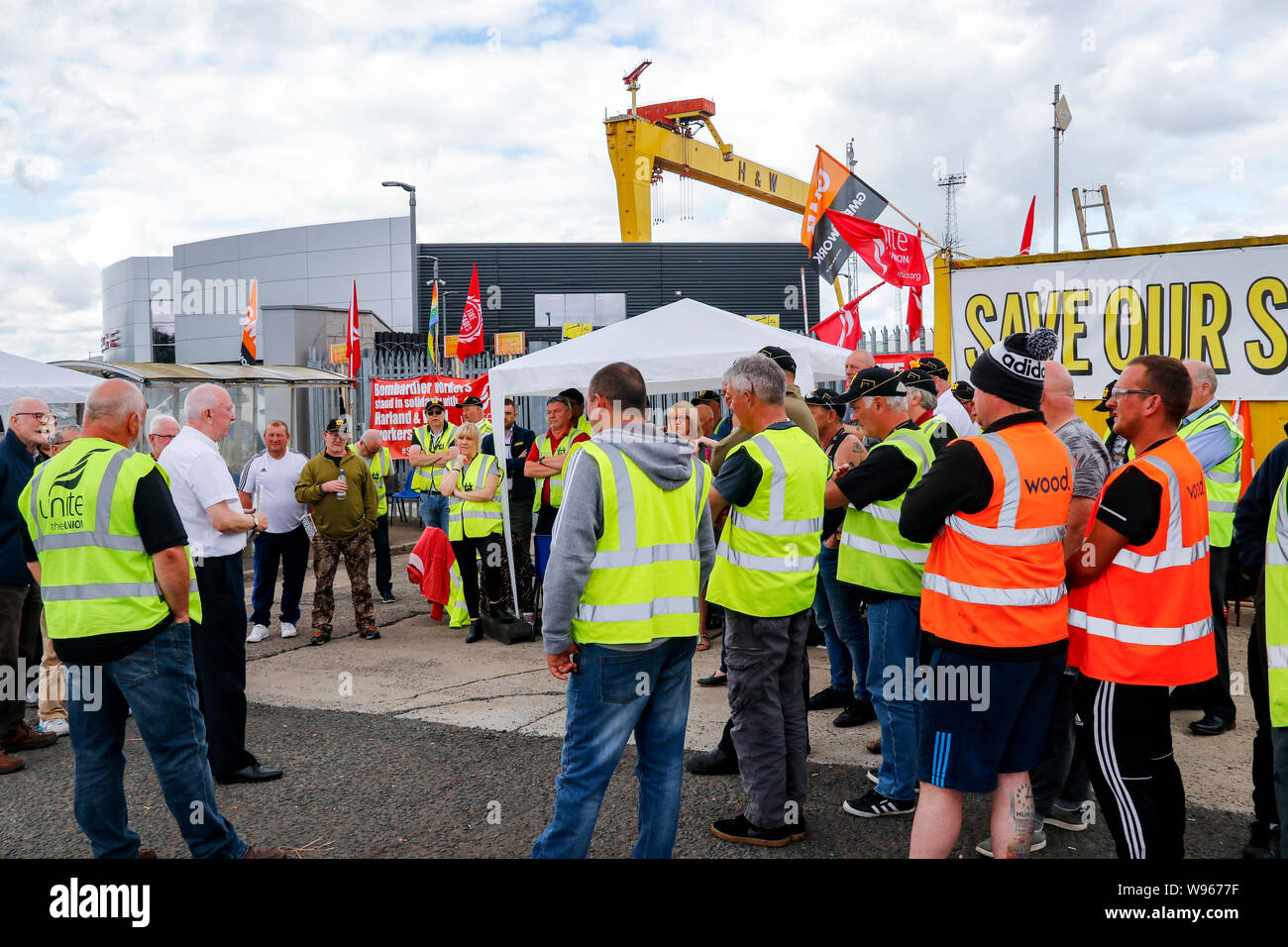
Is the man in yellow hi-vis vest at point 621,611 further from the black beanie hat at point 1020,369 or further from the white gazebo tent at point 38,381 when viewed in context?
the white gazebo tent at point 38,381

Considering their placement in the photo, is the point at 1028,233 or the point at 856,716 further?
the point at 1028,233

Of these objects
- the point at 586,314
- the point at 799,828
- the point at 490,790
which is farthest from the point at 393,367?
the point at 586,314

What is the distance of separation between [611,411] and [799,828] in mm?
2014

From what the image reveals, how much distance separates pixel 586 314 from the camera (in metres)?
35.1

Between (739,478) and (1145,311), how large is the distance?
6.08 m

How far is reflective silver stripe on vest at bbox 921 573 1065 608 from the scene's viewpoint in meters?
2.93

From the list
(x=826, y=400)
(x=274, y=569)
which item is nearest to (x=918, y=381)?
(x=826, y=400)

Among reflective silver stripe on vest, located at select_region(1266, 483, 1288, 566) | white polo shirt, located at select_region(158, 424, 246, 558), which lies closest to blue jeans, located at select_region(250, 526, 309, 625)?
white polo shirt, located at select_region(158, 424, 246, 558)

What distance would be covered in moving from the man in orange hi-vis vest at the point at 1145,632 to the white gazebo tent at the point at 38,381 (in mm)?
9874

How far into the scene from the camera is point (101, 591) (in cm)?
333

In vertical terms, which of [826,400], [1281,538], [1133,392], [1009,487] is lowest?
[1281,538]

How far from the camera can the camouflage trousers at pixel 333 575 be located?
767 cm

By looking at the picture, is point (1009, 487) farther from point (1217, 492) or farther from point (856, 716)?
point (1217, 492)
